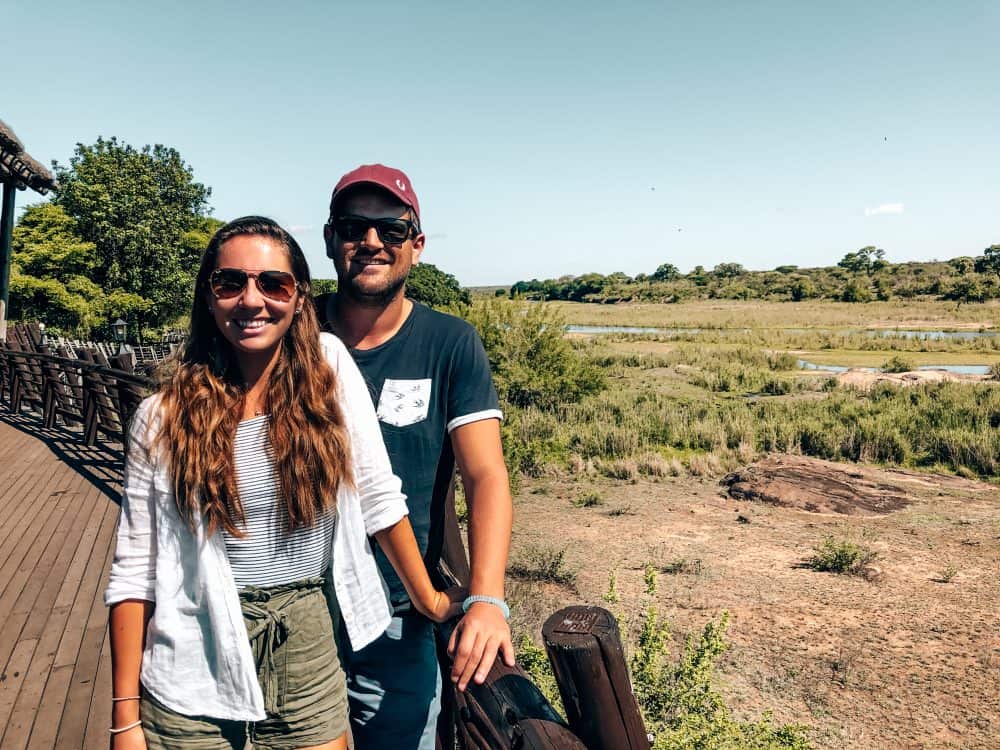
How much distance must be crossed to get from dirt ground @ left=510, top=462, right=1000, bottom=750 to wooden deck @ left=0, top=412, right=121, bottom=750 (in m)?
3.42

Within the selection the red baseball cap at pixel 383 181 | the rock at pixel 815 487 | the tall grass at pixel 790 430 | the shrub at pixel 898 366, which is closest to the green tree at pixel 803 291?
the shrub at pixel 898 366

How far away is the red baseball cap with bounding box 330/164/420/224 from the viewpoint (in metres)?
1.84

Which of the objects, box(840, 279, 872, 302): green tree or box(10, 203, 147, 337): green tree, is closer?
box(10, 203, 147, 337): green tree

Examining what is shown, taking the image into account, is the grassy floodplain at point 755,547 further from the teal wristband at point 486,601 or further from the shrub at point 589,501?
the teal wristband at point 486,601

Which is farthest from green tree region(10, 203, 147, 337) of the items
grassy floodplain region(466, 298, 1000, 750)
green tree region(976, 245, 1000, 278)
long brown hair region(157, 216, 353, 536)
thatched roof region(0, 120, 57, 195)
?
green tree region(976, 245, 1000, 278)

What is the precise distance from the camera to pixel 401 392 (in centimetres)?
178

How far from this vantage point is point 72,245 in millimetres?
32625

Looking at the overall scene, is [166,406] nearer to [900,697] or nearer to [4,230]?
[900,697]

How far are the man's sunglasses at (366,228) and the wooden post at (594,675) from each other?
1052mm

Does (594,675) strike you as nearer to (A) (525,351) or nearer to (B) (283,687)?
(B) (283,687)

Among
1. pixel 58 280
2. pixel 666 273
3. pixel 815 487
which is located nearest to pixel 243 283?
pixel 815 487

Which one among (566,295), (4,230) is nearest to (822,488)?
(4,230)

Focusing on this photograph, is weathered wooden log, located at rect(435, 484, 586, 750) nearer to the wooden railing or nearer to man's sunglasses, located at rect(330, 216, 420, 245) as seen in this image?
the wooden railing

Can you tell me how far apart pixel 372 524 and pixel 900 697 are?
549 cm
